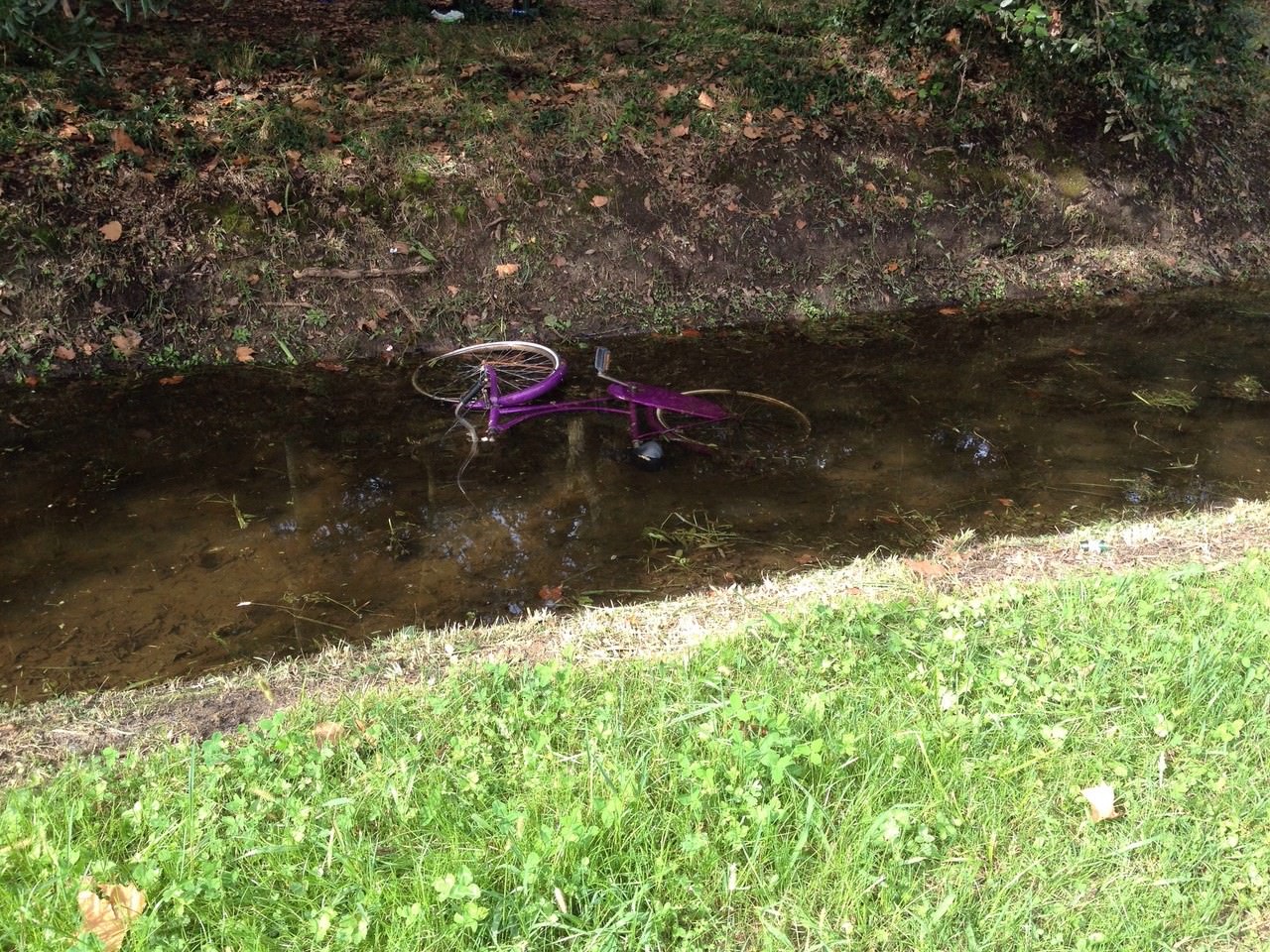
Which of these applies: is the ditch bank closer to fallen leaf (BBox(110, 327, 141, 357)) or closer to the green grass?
the green grass

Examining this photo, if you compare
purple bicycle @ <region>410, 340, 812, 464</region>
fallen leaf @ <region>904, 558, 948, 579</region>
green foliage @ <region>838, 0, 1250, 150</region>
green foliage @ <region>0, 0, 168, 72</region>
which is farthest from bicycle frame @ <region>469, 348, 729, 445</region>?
green foliage @ <region>838, 0, 1250, 150</region>

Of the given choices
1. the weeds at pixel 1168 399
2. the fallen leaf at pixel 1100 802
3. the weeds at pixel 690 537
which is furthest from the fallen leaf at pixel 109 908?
the weeds at pixel 1168 399

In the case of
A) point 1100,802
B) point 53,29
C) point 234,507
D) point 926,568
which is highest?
point 53,29

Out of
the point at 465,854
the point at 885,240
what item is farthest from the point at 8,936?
the point at 885,240

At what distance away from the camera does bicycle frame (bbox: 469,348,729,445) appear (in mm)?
5508

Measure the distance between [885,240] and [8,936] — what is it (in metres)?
7.32

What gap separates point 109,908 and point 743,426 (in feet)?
14.3

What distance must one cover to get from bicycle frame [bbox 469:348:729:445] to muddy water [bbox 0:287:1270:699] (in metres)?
0.12

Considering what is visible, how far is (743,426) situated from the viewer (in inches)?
229

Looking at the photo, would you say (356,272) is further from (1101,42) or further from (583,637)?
(1101,42)

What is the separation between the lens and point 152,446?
5273 millimetres

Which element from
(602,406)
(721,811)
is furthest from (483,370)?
(721,811)

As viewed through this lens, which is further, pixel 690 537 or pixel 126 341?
pixel 126 341

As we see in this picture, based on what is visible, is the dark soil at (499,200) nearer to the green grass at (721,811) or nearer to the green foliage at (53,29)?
the green foliage at (53,29)
